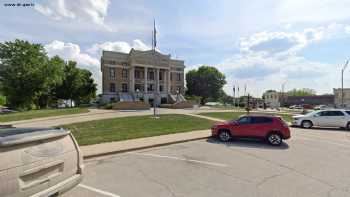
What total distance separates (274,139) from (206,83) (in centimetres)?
7294

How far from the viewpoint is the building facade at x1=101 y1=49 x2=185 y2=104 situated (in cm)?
5372

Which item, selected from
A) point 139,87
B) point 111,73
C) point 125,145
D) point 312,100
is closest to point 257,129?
point 125,145

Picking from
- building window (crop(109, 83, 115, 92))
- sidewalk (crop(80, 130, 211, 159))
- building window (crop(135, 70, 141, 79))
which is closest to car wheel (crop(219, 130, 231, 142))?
sidewalk (crop(80, 130, 211, 159))

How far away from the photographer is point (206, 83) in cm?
8281

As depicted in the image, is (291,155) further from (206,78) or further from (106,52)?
(206,78)

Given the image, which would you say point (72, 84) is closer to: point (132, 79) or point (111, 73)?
point (111, 73)

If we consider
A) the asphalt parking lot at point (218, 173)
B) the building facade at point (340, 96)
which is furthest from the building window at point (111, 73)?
the building facade at point (340, 96)

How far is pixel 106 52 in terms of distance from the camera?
5347 cm

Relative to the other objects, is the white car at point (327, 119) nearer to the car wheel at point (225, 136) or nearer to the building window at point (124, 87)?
the car wheel at point (225, 136)

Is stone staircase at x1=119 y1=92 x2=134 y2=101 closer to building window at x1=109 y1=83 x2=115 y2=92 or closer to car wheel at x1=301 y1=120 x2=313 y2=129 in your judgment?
building window at x1=109 y1=83 x2=115 y2=92

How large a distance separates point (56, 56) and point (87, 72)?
447 inches

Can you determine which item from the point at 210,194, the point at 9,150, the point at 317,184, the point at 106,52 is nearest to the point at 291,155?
the point at 317,184

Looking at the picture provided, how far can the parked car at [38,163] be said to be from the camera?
279 cm

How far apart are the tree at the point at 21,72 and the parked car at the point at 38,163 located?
3590 centimetres
